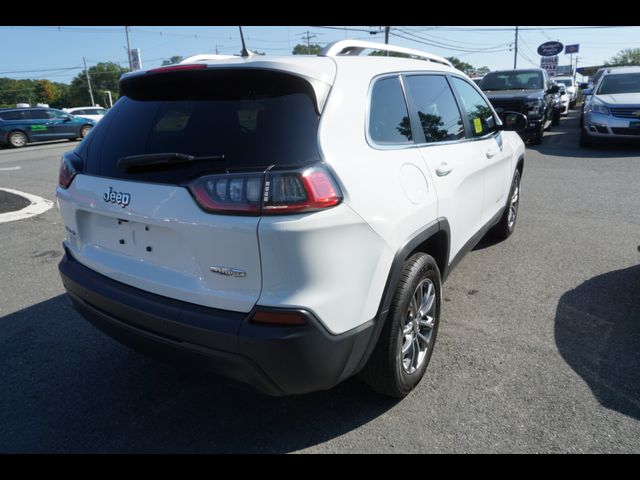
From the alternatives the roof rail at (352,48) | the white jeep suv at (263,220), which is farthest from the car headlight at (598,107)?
the white jeep suv at (263,220)

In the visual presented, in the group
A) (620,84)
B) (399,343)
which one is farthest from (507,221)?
(620,84)

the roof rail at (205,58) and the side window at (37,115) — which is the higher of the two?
the roof rail at (205,58)

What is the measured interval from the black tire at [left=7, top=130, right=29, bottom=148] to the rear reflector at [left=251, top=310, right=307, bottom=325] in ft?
71.2

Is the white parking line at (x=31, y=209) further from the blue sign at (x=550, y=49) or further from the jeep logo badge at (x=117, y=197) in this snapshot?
the blue sign at (x=550, y=49)

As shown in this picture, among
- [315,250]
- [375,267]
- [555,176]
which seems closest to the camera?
[315,250]

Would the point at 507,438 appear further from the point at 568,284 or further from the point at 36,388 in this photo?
the point at 36,388

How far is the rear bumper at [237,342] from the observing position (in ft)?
6.06

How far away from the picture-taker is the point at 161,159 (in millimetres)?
2016

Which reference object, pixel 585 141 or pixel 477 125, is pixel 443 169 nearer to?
pixel 477 125

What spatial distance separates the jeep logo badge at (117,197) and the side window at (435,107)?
1695mm

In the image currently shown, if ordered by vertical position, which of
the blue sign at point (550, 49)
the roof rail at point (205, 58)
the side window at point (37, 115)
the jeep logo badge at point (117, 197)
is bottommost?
the side window at point (37, 115)
